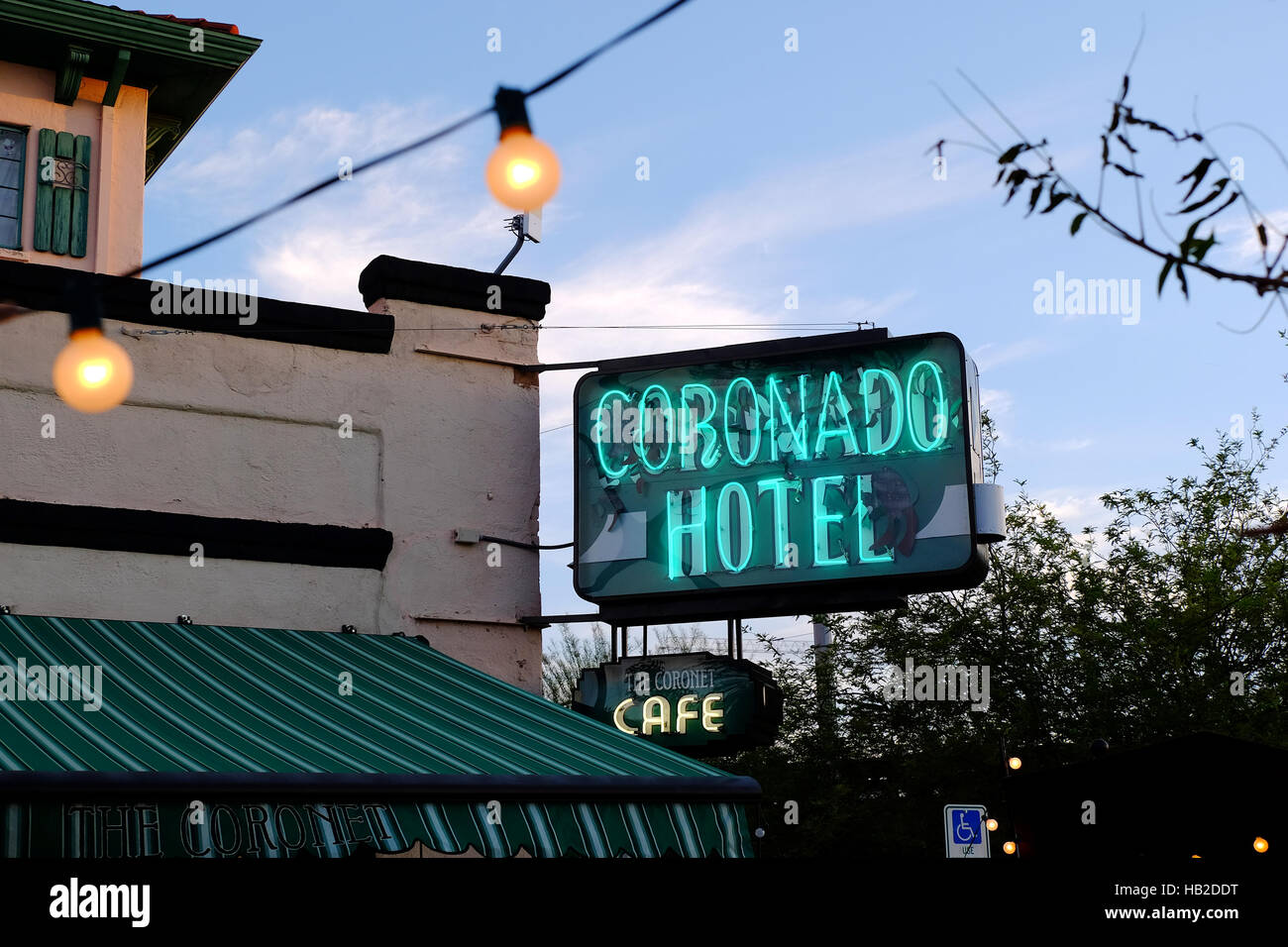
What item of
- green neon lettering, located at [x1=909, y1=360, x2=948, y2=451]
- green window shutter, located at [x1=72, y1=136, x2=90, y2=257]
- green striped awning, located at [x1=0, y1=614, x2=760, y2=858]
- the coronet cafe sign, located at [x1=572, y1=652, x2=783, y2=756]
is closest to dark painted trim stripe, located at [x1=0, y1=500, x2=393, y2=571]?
green striped awning, located at [x1=0, y1=614, x2=760, y2=858]

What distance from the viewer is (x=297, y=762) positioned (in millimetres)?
7168

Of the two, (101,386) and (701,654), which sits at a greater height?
(101,386)

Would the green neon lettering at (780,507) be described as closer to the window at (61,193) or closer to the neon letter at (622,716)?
the neon letter at (622,716)

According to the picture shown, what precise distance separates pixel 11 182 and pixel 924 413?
10080 mm

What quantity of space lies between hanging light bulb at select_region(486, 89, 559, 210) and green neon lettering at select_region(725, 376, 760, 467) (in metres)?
5.31

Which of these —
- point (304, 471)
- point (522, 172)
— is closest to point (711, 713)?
point (304, 471)

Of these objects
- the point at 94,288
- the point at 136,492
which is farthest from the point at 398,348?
the point at 94,288

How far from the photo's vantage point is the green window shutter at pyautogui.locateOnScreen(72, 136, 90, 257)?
15.2 meters

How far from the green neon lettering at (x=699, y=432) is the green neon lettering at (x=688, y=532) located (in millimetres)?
237

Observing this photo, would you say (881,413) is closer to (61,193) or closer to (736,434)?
(736,434)

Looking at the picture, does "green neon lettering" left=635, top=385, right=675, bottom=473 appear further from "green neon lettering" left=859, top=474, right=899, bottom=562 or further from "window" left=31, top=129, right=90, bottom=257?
"window" left=31, top=129, right=90, bottom=257

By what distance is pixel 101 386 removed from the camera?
7.24 m
